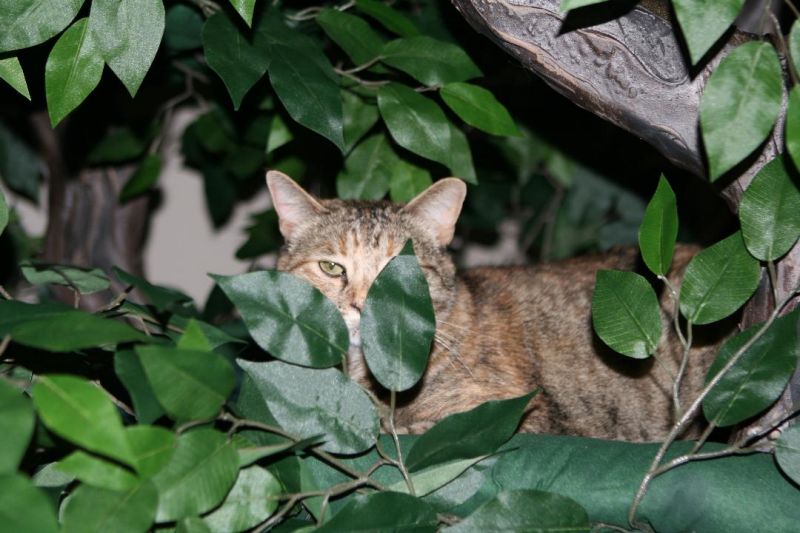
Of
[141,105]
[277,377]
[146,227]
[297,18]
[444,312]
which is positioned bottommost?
[146,227]

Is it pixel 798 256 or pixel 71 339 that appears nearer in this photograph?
pixel 71 339

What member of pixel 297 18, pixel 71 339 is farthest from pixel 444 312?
pixel 71 339

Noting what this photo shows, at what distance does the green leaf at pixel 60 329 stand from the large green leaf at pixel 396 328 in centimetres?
26

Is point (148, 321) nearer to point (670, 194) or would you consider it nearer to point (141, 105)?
point (670, 194)

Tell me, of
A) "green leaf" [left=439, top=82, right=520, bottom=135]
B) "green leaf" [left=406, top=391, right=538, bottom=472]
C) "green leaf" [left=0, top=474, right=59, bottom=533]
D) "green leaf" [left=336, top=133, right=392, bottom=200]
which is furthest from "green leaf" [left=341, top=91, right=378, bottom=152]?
"green leaf" [left=0, top=474, right=59, bottom=533]

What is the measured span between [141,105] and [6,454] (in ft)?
5.45

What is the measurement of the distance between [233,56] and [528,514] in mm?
769

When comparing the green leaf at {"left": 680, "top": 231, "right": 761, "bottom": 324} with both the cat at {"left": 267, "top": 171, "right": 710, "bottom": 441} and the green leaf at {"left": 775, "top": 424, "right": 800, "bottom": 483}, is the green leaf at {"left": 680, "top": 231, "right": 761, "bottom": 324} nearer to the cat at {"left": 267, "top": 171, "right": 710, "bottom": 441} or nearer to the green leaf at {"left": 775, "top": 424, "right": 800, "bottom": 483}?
the green leaf at {"left": 775, "top": 424, "right": 800, "bottom": 483}

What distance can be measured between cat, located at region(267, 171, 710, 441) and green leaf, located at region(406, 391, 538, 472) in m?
0.51

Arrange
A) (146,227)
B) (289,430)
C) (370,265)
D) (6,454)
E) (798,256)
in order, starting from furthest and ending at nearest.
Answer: (146,227) → (370,265) → (798,256) → (289,430) → (6,454)

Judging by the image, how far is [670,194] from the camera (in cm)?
102

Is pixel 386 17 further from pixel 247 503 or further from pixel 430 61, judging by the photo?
pixel 247 503

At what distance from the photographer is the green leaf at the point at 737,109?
88 centimetres

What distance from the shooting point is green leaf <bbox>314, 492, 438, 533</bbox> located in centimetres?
90
